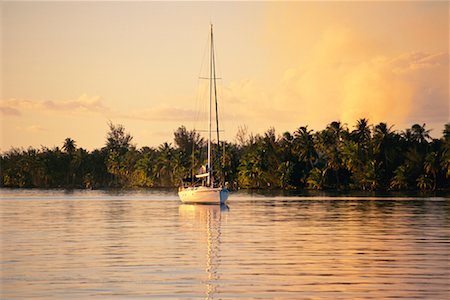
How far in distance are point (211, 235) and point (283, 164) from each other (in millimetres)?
105602

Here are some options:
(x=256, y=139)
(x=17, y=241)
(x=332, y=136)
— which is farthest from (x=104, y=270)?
(x=256, y=139)

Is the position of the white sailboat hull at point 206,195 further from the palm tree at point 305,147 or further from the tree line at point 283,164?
the palm tree at point 305,147

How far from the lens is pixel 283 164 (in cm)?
14888

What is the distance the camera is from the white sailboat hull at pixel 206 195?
253 feet

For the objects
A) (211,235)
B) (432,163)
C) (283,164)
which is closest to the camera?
(211,235)

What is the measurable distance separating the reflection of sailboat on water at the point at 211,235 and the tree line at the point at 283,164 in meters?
44.3

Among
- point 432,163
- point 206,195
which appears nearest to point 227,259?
point 206,195

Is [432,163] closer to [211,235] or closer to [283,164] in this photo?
[283,164]

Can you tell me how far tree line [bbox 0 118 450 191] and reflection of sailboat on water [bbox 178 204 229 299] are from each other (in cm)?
4427

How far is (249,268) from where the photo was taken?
95.5ft

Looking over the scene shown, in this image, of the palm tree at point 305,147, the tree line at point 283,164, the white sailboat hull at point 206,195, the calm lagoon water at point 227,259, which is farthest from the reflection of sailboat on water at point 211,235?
the palm tree at point 305,147

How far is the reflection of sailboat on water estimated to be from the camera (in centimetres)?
2588

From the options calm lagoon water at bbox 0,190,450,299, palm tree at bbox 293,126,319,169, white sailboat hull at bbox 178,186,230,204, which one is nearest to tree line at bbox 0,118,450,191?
→ palm tree at bbox 293,126,319,169

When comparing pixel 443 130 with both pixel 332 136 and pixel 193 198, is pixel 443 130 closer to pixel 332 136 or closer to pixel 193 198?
pixel 332 136
